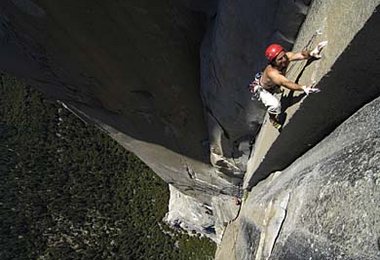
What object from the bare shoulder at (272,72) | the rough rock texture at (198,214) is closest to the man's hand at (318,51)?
the bare shoulder at (272,72)

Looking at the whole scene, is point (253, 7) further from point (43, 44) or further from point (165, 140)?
point (165, 140)

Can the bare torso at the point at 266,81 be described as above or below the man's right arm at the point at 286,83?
below

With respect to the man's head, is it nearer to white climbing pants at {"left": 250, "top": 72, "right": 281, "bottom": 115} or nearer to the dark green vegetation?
white climbing pants at {"left": 250, "top": 72, "right": 281, "bottom": 115}

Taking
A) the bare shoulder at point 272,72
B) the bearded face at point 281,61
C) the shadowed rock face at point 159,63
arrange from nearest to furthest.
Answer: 1. the bearded face at point 281,61
2. the bare shoulder at point 272,72
3. the shadowed rock face at point 159,63

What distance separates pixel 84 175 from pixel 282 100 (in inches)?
461

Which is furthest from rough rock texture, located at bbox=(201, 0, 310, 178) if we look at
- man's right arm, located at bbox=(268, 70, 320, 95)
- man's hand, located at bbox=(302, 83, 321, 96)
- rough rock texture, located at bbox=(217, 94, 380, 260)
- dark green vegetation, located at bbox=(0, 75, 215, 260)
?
dark green vegetation, located at bbox=(0, 75, 215, 260)

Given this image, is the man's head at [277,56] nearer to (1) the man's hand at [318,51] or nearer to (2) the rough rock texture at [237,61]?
(1) the man's hand at [318,51]

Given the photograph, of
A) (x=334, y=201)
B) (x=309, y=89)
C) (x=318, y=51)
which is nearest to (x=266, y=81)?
(x=309, y=89)

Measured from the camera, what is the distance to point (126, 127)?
8.61 meters

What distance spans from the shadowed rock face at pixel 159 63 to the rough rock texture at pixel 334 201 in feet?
3.30

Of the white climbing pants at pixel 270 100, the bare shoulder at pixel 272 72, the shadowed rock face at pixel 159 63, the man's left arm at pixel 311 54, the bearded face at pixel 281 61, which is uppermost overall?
the man's left arm at pixel 311 54

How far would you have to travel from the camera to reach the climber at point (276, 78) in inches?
155

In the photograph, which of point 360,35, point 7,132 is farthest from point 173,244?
point 360,35

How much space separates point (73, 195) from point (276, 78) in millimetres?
11958
